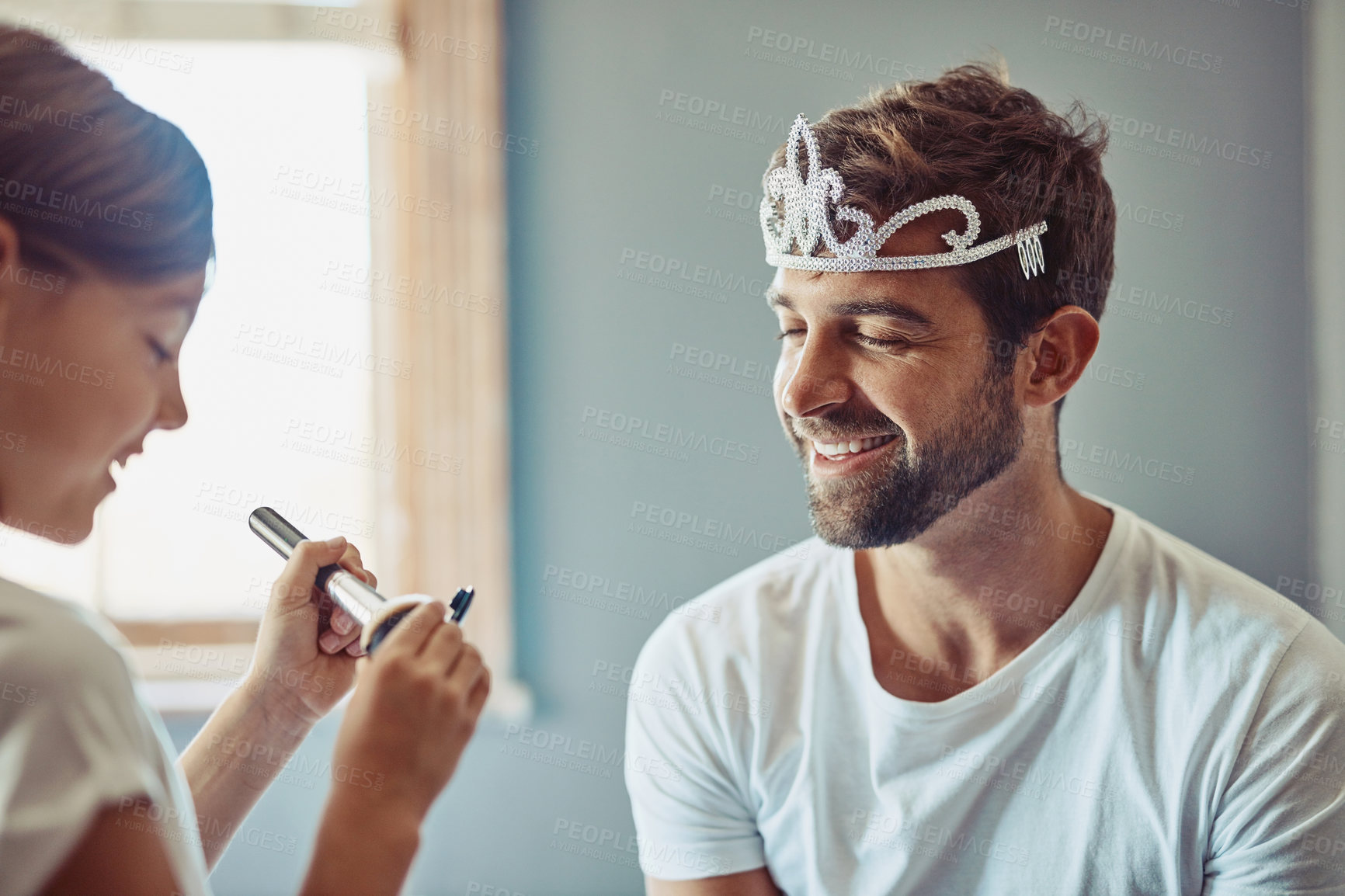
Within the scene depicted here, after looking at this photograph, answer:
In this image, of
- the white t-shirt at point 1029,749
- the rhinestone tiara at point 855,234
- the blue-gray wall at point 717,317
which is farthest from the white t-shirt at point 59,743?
the blue-gray wall at point 717,317

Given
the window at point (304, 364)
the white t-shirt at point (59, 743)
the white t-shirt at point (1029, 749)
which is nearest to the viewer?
the white t-shirt at point (59, 743)

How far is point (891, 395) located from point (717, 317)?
716 mm

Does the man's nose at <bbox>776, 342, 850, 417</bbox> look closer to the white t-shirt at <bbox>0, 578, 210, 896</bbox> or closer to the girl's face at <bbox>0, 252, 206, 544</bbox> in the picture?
the girl's face at <bbox>0, 252, 206, 544</bbox>

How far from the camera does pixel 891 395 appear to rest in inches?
47.2

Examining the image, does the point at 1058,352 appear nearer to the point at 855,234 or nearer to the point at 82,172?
the point at 855,234

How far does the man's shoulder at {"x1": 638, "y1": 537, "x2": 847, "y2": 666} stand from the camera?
1.32 metres

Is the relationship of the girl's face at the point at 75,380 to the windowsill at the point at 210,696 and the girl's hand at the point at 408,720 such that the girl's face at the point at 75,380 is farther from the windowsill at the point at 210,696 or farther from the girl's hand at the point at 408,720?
the windowsill at the point at 210,696

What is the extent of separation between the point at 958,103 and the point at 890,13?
0.61m

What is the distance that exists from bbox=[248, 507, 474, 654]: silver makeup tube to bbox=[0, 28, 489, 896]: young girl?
0.09 ft

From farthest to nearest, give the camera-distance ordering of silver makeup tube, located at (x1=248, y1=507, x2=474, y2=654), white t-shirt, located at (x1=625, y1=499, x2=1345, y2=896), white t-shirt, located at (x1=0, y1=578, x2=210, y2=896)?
white t-shirt, located at (x1=625, y1=499, x2=1345, y2=896), silver makeup tube, located at (x1=248, y1=507, x2=474, y2=654), white t-shirt, located at (x1=0, y1=578, x2=210, y2=896)

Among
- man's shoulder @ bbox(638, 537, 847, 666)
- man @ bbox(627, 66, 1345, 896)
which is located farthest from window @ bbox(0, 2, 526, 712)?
man @ bbox(627, 66, 1345, 896)

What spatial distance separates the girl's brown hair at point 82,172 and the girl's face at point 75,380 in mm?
19

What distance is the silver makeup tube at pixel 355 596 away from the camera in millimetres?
→ 806

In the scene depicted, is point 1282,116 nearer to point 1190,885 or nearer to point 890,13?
point 890,13
